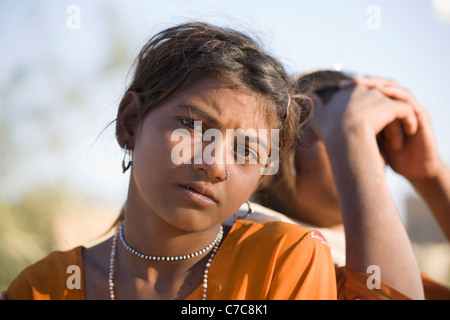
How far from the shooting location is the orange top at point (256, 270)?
1484mm

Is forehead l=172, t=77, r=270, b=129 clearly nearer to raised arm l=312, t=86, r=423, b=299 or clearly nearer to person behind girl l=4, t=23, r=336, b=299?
person behind girl l=4, t=23, r=336, b=299

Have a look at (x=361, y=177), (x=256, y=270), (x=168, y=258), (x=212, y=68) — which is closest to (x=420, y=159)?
(x=361, y=177)

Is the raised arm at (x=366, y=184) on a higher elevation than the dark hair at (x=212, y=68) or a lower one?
lower

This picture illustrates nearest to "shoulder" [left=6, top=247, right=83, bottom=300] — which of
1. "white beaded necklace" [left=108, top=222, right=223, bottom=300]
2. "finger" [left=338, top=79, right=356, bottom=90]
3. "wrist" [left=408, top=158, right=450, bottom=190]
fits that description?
"white beaded necklace" [left=108, top=222, right=223, bottom=300]

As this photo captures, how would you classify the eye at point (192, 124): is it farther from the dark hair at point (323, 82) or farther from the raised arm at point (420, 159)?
the raised arm at point (420, 159)

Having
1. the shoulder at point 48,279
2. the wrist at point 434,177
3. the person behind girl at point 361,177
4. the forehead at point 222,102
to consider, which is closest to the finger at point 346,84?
the person behind girl at point 361,177

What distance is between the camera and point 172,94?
1.52m

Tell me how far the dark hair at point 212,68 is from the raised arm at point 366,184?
23 centimetres

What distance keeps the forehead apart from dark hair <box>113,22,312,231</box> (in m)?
0.02

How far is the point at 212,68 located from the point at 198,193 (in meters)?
0.43

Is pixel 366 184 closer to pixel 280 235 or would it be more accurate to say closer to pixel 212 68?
pixel 280 235

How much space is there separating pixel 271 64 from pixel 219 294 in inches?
33.3
